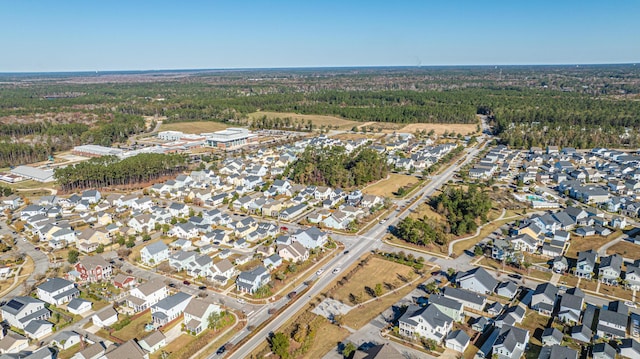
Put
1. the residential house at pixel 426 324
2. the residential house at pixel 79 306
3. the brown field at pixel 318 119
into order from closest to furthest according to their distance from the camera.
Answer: the residential house at pixel 426 324, the residential house at pixel 79 306, the brown field at pixel 318 119

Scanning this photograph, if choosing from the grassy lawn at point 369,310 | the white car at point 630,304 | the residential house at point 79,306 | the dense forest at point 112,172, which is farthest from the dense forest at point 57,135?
the white car at point 630,304

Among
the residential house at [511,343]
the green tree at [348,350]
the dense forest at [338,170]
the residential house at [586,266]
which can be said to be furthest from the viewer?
the dense forest at [338,170]

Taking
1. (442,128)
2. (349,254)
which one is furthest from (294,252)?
(442,128)

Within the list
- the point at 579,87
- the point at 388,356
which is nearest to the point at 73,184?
the point at 388,356

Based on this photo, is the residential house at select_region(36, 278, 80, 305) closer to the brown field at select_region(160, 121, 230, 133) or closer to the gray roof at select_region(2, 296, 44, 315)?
the gray roof at select_region(2, 296, 44, 315)

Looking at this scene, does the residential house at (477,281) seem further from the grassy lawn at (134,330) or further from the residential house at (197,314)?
the grassy lawn at (134,330)

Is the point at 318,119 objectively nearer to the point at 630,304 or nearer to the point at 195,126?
the point at 195,126

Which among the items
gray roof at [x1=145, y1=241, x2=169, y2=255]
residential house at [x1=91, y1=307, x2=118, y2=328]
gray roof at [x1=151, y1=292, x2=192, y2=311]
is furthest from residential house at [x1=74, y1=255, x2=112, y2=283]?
gray roof at [x1=151, y1=292, x2=192, y2=311]
